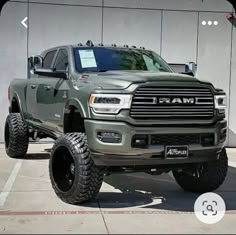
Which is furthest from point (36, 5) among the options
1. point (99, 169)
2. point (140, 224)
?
point (140, 224)

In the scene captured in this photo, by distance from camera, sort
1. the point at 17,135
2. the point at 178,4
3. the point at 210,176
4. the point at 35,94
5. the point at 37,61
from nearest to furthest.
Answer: the point at 210,176 → the point at 37,61 → the point at 35,94 → the point at 17,135 → the point at 178,4

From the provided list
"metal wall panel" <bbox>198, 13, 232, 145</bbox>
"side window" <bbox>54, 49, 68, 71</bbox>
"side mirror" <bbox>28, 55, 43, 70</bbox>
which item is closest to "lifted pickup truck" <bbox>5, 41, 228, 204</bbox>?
"side window" <bbox>54, 49, 68, 71</bbox>

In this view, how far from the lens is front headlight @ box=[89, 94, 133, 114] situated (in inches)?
240

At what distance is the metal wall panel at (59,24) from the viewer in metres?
12.8

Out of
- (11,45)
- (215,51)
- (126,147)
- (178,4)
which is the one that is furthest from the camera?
(215,51)

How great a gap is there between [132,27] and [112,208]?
7.49 m

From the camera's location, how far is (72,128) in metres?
7.13

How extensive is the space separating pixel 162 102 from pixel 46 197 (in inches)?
89.1

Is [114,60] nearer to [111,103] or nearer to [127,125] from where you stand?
[111,103]

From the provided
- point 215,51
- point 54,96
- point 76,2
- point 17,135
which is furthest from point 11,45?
point 54,96

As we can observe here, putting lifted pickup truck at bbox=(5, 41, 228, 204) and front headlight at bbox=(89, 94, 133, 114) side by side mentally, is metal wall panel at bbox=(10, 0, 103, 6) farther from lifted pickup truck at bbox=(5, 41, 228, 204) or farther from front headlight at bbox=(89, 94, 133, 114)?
front headlight at bbox=(89, 94, 133, 114)

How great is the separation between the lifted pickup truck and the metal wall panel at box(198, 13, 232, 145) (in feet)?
20.4

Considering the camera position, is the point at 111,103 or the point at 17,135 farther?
the point at 17,135

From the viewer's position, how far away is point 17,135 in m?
10.1
